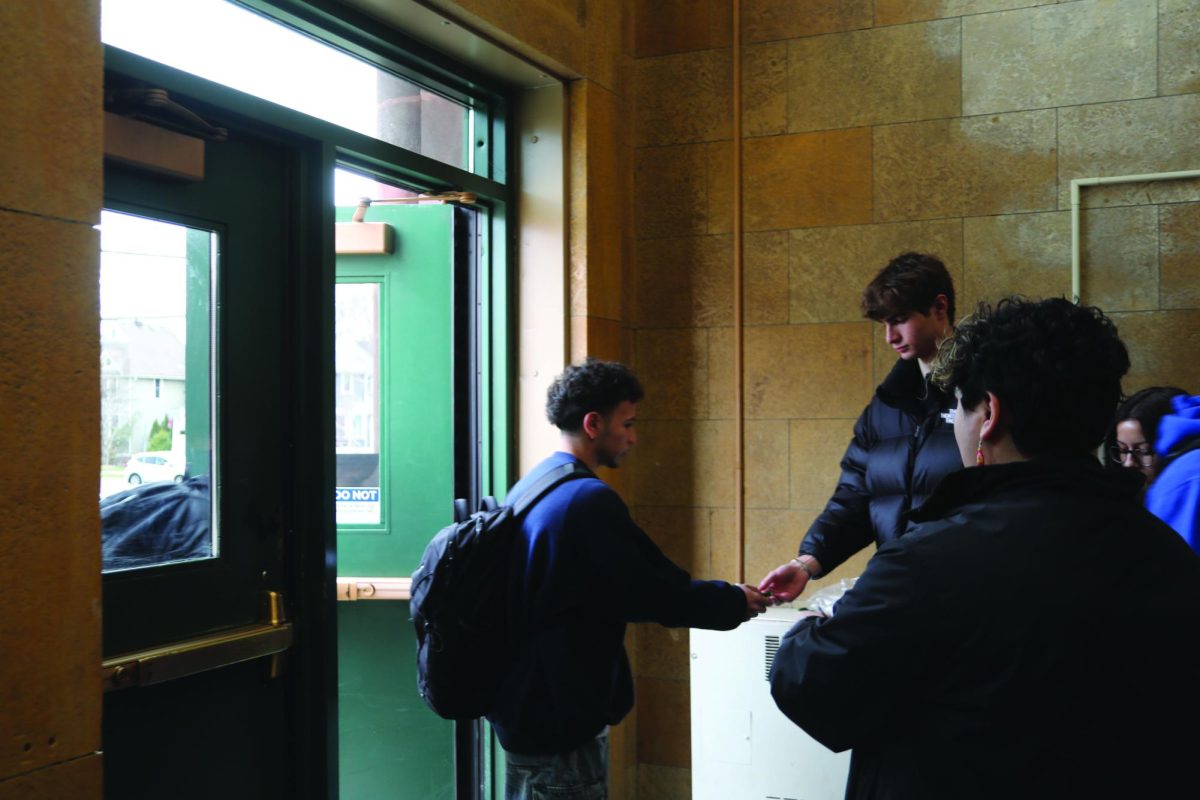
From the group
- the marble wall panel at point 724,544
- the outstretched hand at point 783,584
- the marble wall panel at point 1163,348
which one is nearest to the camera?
the outstretched hand at point 783,584

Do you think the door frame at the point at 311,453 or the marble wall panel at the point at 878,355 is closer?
the door frame at the point at 311,453

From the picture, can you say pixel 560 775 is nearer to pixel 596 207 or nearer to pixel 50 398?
pixel 50 398

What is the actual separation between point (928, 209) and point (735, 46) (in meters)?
0.88

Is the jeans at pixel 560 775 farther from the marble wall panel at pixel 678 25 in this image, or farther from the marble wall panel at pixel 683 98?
the marble wall panel at pixel 678 25

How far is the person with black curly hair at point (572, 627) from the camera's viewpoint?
2.24 meters

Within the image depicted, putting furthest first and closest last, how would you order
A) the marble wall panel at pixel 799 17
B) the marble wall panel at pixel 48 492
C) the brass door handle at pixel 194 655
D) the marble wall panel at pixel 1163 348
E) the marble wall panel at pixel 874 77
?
the marble wall panel at pixel 799 17, the marble wall panel at pixel 874 77, the marble wall panel at pixel 1163 348, the brass door handle at pixel 194 655, the marble wall panel at pixel 48 492

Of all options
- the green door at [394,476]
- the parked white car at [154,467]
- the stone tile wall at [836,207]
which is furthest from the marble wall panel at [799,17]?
the parked white car at [154,467]

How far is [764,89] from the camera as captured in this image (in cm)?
384

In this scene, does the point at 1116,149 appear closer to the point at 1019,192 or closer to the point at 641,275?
the point at 1019,192

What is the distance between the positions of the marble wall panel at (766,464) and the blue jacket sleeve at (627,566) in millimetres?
1454

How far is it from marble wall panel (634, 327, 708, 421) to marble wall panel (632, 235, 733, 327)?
0.16 feet

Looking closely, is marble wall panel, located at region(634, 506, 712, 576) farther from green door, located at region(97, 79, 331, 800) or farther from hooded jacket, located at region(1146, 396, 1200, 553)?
hooded jacket, located at region(1146, 396, 1200, 553)

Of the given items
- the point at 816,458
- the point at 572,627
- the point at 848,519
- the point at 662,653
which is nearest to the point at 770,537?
the point at 816,458

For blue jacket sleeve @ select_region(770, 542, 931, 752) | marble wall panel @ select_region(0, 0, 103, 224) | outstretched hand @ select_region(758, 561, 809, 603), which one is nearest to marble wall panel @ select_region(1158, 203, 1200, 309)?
outstretched hand @ select_region(758, 561, 809, 603)
